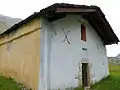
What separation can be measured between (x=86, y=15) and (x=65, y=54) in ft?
11.2

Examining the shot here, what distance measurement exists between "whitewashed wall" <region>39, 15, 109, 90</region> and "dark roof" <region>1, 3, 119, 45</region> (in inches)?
19.9

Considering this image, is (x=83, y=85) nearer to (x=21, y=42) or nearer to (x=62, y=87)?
(x=62, y=87)

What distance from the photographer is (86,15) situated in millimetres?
14234

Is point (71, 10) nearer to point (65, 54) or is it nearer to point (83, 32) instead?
point (65, 54)

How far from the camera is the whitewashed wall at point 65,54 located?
36.9 ft

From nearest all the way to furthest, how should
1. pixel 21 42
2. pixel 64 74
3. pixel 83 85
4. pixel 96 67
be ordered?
pixel 64 74 < pixel 21 42 < pixel 83 85 < pixel 96 67

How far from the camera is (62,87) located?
465 inches

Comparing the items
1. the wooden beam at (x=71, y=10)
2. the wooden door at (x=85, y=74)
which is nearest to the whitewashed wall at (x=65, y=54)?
the wooden door at (x=85, y=74)

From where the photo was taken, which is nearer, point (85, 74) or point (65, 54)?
point (65, 54)

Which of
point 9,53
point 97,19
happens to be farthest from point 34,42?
point 97,19

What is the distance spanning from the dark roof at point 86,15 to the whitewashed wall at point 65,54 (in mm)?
506

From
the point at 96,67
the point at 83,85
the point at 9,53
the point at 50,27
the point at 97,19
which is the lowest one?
the point at 83,85

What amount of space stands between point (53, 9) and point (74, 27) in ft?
10.2

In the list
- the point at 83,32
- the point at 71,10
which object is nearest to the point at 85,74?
the point at 83,32
